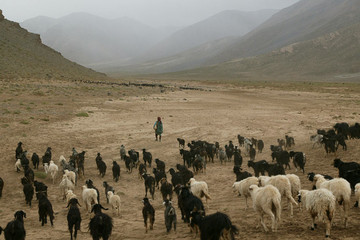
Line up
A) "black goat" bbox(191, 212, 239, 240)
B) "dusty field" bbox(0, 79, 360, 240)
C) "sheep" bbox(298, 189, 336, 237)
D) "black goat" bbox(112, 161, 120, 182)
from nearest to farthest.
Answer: "black goat" bbox(191, 212, 239, 240) → "sheep" bbox(298, 189, 336, 237) → "dusty field" bbox(0, 79, 360, 240) → "black goat" bbox(112, 161, 120, 182)

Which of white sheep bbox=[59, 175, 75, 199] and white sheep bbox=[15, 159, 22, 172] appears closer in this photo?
white sheep bbox=[59, 175, 75, 199]

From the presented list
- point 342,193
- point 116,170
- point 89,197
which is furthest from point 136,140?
point 342,193

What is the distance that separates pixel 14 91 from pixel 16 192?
34869mm

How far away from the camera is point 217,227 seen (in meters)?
7.35

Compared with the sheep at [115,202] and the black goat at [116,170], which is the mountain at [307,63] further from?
the sheep at [115,202]

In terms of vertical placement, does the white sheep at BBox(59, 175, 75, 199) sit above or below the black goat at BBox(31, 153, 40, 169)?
below

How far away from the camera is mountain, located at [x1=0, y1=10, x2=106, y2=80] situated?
227 ft

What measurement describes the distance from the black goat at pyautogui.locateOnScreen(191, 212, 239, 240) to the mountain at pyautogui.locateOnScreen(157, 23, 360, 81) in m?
114

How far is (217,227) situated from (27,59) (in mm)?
82173

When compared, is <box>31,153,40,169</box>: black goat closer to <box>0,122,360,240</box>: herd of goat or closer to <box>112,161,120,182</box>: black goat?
<box>0,122,360,240</box>: herd of goat

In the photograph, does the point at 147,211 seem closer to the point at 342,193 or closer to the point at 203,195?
the point at 203,195

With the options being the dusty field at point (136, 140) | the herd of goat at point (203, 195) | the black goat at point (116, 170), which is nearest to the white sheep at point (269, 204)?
the herd of goat at point (203, 195)

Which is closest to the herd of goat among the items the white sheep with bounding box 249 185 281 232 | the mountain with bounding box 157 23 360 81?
the white sheep with bounding box 249 185 281 232

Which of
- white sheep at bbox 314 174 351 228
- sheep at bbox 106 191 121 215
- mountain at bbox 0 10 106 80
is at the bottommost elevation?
sheep at bbox 106 191 121 215
